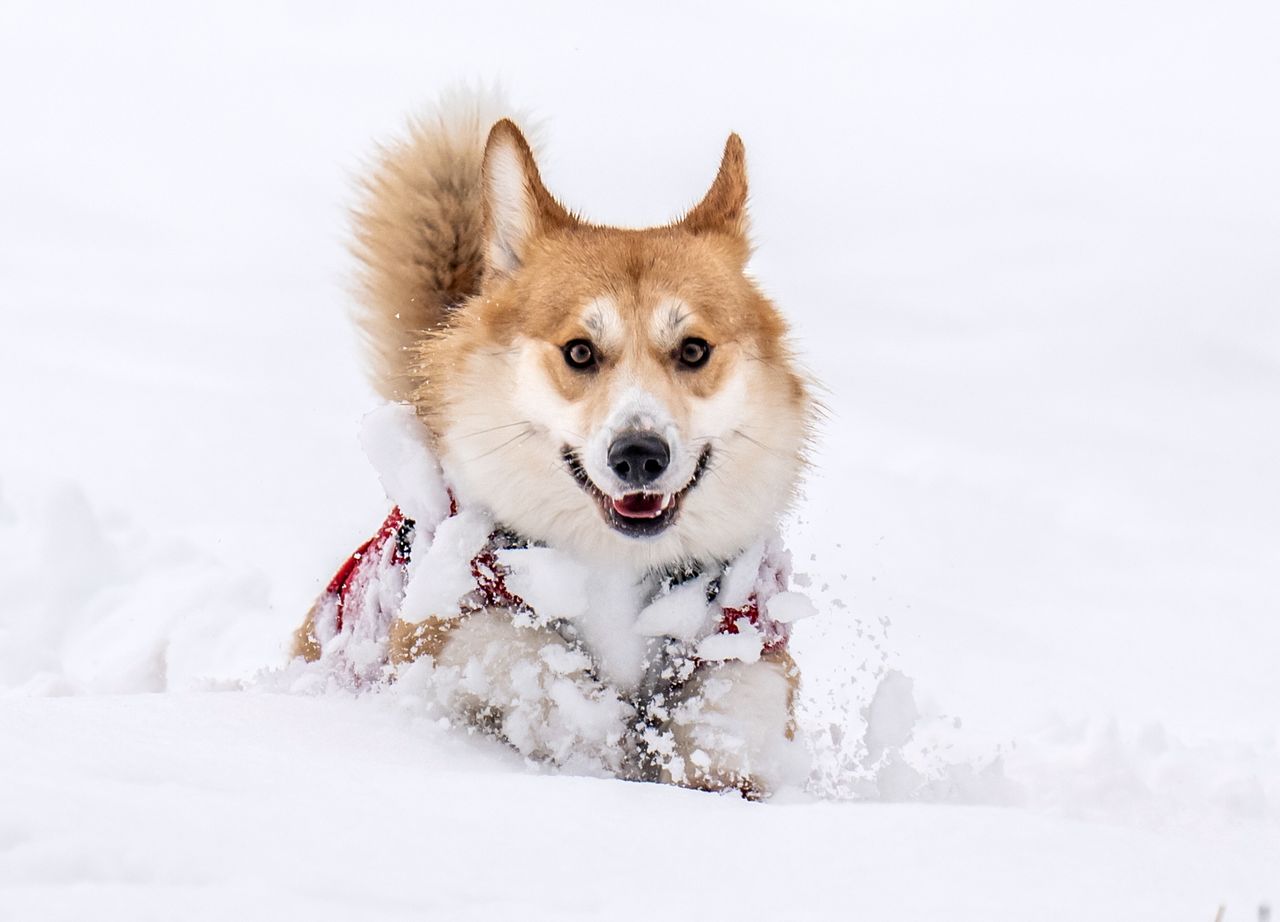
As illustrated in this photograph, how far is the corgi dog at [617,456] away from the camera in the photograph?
288cm

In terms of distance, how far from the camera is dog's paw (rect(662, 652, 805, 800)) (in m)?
2.82

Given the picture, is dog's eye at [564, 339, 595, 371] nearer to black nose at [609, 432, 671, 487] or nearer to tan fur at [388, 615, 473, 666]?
black nose at [609, 432, 671, 487]

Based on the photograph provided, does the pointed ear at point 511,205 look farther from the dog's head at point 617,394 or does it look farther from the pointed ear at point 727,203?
the pointed ear at point 727,203

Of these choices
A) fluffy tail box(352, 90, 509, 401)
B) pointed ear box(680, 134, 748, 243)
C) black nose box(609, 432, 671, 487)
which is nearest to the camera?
black nose box(609, 432, 671, 487)

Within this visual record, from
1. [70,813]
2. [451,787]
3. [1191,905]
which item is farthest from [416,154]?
[1191,905]

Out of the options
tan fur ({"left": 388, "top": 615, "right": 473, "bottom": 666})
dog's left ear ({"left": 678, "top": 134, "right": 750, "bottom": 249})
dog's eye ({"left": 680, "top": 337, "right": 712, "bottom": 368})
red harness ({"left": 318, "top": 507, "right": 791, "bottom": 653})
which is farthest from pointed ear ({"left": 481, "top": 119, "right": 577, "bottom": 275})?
tan fur ({"left": 388, "top": 615, "right": 473, "bottom": 666})

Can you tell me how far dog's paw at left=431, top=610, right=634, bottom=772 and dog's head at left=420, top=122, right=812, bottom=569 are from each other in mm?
262

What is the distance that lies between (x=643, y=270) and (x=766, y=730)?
1168 millimetres

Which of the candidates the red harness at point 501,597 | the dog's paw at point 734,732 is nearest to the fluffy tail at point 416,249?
the red harness at point 501,597

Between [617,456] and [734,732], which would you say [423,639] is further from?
[734,732]

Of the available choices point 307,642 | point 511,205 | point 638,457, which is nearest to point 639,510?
point 638,457

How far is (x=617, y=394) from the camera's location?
115 inches

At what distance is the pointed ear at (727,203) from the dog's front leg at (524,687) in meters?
1.22

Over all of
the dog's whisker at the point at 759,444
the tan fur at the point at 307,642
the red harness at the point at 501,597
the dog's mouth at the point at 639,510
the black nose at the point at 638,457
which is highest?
the dog's whisker at the point at 759,444
